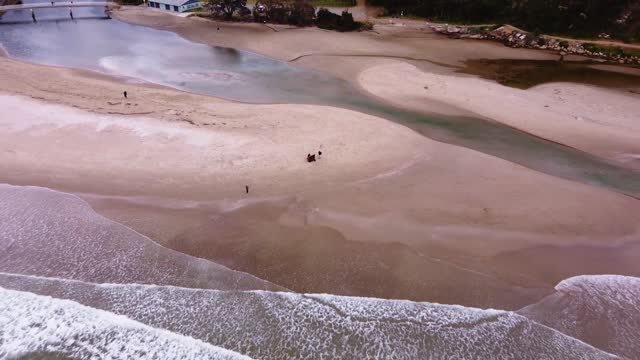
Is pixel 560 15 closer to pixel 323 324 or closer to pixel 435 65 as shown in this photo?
pixel 435 65

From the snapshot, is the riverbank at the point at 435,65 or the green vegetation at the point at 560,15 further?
the green vegetation at the point at 560,15

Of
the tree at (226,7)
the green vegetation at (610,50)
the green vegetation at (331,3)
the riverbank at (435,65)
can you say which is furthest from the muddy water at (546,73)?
the tree at (226,7)

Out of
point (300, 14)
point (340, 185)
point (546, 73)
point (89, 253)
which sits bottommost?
point (89, 253)

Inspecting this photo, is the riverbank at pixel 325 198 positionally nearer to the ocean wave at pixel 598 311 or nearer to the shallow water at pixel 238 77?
the ocean wave at pixel 598 311

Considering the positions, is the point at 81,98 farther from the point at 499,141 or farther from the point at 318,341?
the point at 499,141

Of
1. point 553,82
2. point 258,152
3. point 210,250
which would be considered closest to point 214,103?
point 258,152

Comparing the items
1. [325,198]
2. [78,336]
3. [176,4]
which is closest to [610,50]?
[325,198]
